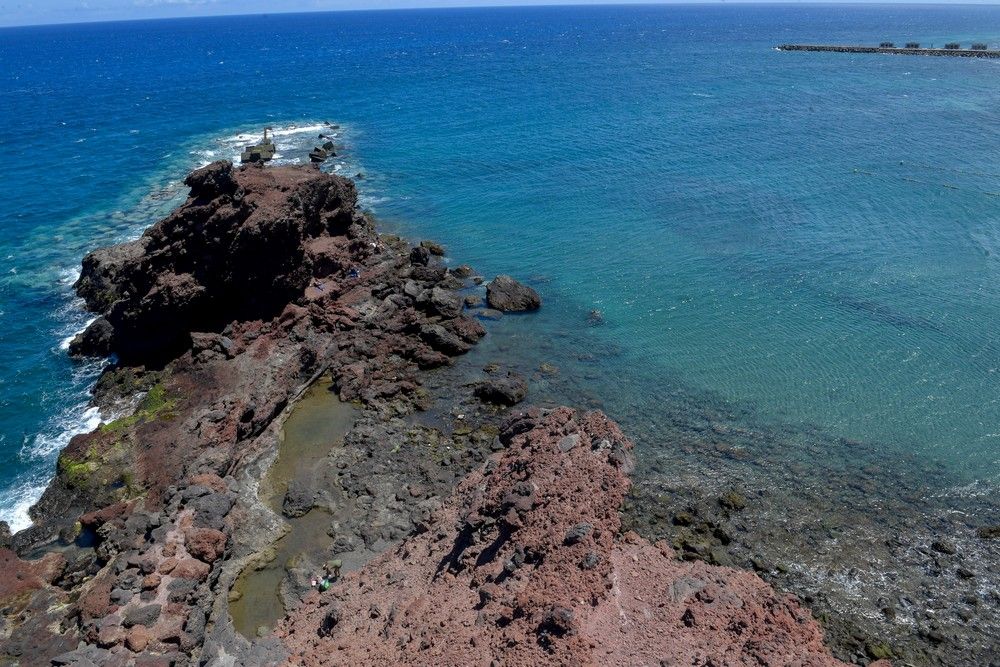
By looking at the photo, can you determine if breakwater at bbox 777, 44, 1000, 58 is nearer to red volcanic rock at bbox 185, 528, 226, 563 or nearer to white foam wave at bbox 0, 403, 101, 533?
red volcanic rock at bbox 185, 528, 226, 563

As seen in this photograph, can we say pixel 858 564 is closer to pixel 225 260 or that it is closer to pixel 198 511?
pixel 198 511

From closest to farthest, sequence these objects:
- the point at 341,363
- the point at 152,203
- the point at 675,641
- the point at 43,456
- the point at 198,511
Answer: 1. the point at 675,641
2. the point at 198,511
3. the point at 43,456
4. the point at 341,363
5. the point at 152,203

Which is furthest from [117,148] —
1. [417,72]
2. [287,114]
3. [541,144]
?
[417,72]

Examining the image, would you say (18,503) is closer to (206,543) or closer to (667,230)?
(206,543)

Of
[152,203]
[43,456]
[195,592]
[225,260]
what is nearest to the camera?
[195,592]

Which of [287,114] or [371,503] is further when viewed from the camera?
[287,114]

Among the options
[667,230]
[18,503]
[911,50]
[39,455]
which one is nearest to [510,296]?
[667,230]
